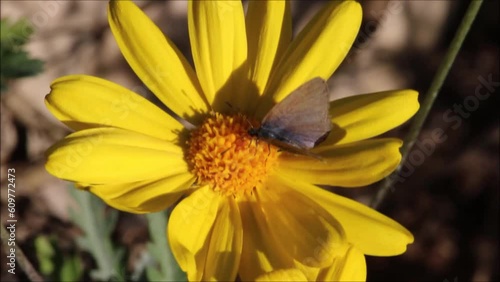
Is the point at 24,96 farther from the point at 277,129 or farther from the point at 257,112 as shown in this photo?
the point at 277,129

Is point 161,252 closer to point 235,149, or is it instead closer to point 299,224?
point 235,149

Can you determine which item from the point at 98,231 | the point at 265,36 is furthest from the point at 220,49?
the point at 98,231

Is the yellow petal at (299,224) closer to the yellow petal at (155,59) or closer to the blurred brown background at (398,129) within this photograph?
the yellow petal at (155,59)

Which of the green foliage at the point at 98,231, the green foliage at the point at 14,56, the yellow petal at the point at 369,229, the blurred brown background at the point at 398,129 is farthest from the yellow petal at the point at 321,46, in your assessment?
the blurred brown background at the point at 398,129

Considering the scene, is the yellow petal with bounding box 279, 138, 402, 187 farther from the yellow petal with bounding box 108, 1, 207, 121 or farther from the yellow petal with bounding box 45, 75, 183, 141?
the yellow petal with bounding box 45, 75, 183, 141

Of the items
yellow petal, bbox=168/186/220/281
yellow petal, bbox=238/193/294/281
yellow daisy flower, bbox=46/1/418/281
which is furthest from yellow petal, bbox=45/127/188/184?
yellow petal, bbox=238/193/294/281

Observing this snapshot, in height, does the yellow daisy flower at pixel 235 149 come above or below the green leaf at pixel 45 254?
above
